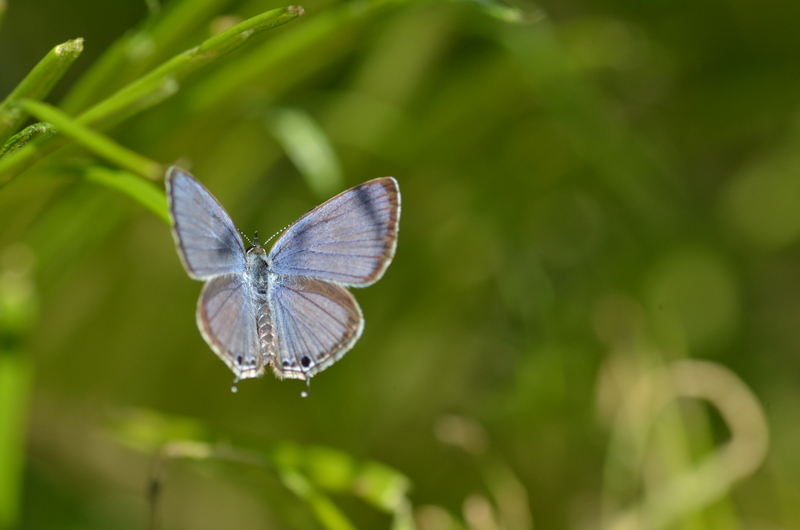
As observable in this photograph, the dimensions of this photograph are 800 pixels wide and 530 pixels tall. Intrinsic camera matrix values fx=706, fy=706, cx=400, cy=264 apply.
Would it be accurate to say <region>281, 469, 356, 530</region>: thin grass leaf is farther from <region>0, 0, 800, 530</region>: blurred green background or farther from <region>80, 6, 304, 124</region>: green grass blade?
<region>80, 6, 304, 124</region>: green grass blade

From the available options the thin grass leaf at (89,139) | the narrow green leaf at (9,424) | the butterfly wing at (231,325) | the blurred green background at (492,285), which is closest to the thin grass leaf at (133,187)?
the thin grass leaf at (89,139)

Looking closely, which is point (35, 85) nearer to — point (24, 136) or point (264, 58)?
point (24, 136)

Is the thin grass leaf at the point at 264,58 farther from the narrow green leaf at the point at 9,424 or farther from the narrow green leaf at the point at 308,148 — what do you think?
the narrow green leaf at the point at 9,424

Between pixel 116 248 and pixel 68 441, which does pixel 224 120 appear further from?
pixel 68 441

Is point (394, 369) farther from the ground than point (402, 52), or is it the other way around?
point (402, 52)

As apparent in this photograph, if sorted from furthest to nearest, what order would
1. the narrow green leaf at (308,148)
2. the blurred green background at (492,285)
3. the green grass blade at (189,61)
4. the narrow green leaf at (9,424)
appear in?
the blurred green background at (492,285) → the narrow green leaf at (308,148) → the narrow green leaf at (9,424) → the green grass blade at (189,61)

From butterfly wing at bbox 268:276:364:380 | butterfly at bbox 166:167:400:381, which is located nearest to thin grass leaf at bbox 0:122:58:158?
butterfly at bbox 166:167:400:381

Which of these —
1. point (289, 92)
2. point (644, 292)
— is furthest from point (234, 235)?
point (644, 292)
